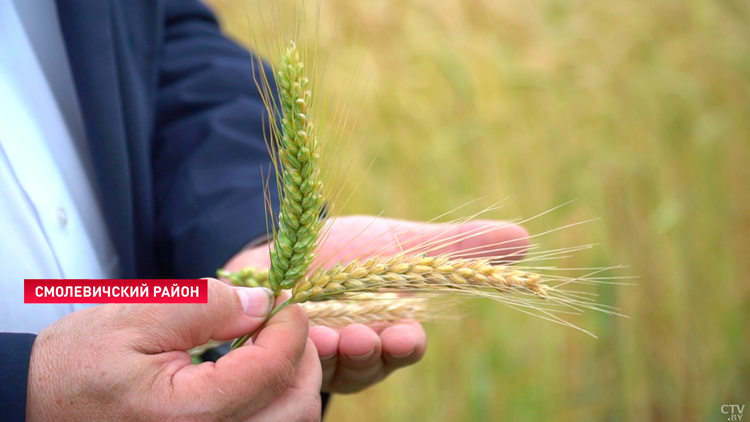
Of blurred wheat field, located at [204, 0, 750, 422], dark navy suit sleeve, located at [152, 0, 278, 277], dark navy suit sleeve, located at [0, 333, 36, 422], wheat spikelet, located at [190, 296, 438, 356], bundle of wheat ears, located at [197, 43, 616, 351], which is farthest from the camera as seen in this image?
blurred wheat field, located at [204, 0, 750, 422]

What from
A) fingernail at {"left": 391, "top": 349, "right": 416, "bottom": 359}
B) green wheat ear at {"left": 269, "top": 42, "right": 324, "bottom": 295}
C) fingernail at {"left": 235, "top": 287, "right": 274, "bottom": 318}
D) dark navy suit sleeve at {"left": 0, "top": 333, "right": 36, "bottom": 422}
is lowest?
fingernail at {"left": 391, "top": 349, "right": 416, "bottom": 359}

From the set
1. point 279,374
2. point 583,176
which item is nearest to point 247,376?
point 279,374

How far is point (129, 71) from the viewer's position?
1080 millimetres

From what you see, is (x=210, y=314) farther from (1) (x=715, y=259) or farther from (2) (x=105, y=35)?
(1) (x=715, y=259)

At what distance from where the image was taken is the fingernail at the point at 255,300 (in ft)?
A: 2.18

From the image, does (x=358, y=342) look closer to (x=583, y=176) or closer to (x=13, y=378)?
(x=13, y=378)

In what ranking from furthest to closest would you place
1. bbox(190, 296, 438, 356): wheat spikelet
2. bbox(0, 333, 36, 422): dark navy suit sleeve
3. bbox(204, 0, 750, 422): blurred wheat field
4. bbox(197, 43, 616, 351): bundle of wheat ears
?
1. bbox(204, 0, 750, 422): blurred wheat field
2. bbox(190, 296, 438, 356): wheat spikelet
3. bbox(197, 43, 616, 351): bundle of wheat ears
4. bbox(0, 333, 36, 422): dark navy suit sleeve

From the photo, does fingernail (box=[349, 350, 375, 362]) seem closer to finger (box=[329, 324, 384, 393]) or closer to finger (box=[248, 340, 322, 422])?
finger (box=[329, 324, 384, 393])

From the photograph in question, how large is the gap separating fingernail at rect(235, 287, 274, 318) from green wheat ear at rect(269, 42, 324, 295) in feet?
0.09

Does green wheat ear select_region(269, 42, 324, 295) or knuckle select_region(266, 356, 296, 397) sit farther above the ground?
green wheat ear select_region(269, 42, 324, 295)

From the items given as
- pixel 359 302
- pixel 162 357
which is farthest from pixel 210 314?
pixel 359 302

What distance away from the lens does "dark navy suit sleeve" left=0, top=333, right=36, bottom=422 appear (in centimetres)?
55

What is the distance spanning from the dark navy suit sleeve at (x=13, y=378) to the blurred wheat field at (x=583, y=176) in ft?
4.23

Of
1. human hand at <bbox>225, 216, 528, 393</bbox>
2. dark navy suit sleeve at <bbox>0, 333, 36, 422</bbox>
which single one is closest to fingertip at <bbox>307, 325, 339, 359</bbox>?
human hand at <bbox>225, 216, 528, 393</bbox>
